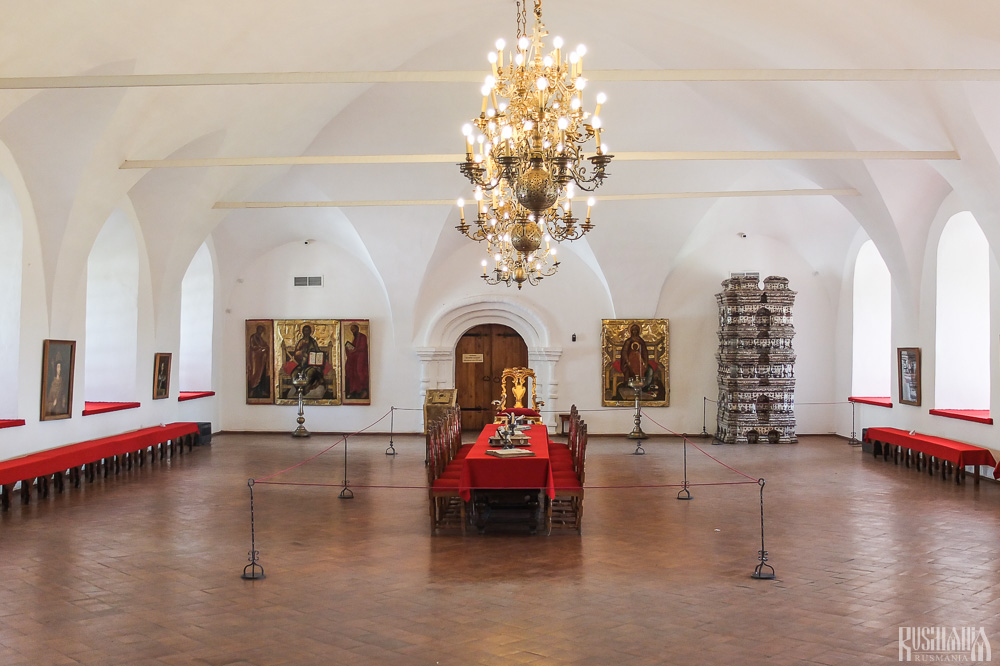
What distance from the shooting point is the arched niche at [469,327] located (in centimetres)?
1672

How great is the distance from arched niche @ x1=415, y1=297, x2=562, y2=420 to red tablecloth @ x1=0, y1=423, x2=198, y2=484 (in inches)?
185

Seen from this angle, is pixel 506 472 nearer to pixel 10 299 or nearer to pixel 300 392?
pixel 10 299

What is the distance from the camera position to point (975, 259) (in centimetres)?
1240

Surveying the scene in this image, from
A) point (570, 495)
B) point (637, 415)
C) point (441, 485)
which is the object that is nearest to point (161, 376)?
point (441, 485)

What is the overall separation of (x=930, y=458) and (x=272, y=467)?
9.17m

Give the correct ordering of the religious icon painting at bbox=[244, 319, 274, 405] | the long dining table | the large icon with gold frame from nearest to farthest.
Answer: the long dining table, the large icon with gold frame, the religious icon painting at bbox=[244, 319, 274, 405]

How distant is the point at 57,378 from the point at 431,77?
669cm

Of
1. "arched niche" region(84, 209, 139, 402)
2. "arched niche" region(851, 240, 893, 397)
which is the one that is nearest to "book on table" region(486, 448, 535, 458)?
"arched niche" region(84, 209, 139, 402)

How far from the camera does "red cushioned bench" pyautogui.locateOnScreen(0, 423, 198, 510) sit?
9031 mm

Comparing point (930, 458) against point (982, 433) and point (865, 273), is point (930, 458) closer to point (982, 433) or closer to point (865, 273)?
point (982, 433)

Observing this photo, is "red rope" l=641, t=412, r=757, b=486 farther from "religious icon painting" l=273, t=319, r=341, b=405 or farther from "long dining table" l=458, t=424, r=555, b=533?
"religious icon painting" l=273, t=319, r=341, b=405

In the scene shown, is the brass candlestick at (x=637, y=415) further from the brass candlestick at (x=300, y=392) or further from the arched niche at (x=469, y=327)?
the brass candlestick at (x=300, y=392)

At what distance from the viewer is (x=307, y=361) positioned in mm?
17000

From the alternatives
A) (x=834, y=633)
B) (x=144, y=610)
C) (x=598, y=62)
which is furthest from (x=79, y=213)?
(x=834, y=633)
